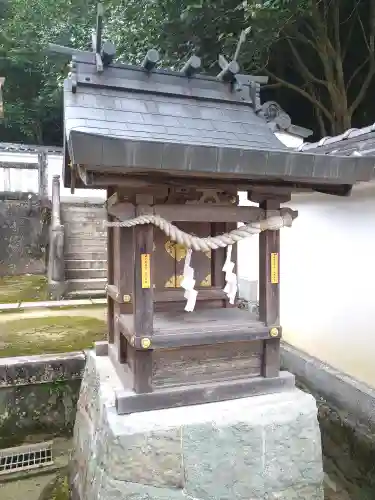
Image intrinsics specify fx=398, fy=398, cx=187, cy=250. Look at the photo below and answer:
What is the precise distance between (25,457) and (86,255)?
6152 mm

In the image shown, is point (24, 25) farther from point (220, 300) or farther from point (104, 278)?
point (220, 300)

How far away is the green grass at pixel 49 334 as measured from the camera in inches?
230

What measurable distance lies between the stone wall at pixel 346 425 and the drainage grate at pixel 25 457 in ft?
10.8

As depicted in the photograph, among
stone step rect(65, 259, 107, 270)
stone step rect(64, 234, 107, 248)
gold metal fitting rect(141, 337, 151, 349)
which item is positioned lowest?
gold metal fitting rect(141, 337, 151, 349)

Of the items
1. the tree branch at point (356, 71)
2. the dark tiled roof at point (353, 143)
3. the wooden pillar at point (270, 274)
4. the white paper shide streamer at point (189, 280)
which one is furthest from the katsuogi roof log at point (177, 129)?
the tree branch at point (356, 71)

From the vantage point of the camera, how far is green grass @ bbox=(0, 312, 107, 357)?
584 cm

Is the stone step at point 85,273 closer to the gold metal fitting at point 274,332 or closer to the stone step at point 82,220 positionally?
the stone step at point 82,220

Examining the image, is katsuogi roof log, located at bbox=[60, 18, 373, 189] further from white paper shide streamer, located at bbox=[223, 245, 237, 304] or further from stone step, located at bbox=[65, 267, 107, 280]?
stone step, located at bbox=[65, 267, 107, 280]

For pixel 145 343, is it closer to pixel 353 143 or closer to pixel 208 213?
pixel 208 213

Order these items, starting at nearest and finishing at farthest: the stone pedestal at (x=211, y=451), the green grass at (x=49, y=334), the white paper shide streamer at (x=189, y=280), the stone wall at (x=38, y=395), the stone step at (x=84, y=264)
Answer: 1. the stone pedestal at (x=211, y=451)
2. the white paper shide streamer at (x=189, y=280)
3. the stone wall at (x=38, y=395)
4. the green grass at (x=49, y=334)
5. the stone step at (x=84, y=264)

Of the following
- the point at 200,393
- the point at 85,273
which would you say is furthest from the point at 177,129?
the point at 85,273

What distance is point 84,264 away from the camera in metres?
10.2

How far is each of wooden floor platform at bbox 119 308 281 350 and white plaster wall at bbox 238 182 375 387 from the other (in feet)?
5.07

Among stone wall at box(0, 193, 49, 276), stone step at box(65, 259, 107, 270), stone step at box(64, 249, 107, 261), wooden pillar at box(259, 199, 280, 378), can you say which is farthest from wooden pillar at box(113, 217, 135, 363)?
stone wall at box(0, 193, 49, 276)
